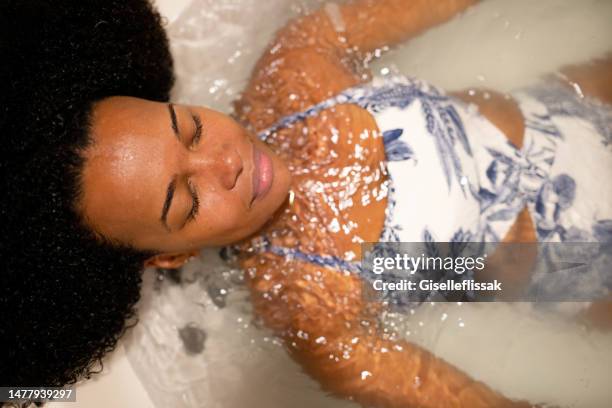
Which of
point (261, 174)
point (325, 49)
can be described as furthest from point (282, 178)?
point (325, 49)

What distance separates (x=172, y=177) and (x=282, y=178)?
0.61 ft

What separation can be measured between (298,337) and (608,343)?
1.67ft

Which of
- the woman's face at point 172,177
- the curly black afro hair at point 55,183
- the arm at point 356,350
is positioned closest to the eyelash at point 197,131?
the woman's face at point 172,177

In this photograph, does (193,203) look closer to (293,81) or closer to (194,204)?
(194,204)

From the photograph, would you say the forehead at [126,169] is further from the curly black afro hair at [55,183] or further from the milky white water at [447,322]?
the milky white water at [447,322]

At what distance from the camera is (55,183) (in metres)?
0.78

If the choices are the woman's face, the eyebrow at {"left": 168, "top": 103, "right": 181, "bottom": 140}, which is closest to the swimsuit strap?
the woman's face

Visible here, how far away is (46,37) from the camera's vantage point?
0.85 meters

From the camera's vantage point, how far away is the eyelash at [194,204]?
84cm

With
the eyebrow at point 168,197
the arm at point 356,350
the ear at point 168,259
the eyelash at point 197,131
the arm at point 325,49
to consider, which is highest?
the arm at point 325,49

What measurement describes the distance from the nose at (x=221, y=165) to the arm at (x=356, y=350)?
21 centimetres

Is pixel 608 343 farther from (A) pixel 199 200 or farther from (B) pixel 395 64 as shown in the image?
(A) pixel 199 200

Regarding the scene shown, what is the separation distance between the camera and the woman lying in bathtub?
0.80 metres

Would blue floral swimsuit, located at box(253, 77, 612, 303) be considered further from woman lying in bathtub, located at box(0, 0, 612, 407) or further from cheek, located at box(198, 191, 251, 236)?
cheek, located at box(198, 191, 251, 236)
